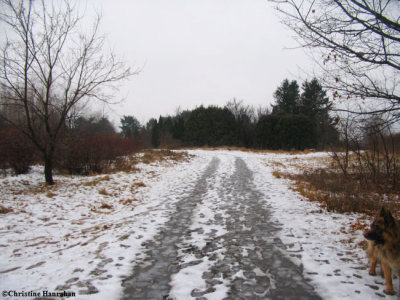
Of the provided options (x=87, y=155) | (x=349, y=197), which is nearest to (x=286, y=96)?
(x=87, y=155)

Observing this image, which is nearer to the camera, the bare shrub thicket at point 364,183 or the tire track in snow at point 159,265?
the tire track in snow at point 159,265

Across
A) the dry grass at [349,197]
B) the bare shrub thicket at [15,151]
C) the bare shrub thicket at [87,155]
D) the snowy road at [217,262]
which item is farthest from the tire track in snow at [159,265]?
the bare shrub thicket at [15,151]

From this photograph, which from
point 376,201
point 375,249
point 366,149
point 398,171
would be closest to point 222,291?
point 375,249

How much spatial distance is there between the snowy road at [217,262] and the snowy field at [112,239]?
8 centimetres

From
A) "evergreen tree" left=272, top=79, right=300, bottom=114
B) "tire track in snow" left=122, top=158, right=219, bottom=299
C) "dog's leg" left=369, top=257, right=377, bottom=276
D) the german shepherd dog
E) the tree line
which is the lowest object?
"tire track in snow" left=122, top=158, right=219, bottom=299

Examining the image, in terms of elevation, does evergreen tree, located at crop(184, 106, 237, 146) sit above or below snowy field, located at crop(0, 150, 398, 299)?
above

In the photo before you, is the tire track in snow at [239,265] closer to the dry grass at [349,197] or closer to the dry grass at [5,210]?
the dry grass at [349,197]

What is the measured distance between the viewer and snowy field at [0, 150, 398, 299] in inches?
137

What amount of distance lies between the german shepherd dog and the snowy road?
0.96 metres

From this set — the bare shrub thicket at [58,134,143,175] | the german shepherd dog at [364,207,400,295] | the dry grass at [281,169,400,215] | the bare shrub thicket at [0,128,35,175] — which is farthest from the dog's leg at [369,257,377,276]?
the bare shrub thicket at [0,128,35,175]

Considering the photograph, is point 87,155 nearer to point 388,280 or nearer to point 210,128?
point 388,280

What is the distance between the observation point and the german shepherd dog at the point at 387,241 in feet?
10.3

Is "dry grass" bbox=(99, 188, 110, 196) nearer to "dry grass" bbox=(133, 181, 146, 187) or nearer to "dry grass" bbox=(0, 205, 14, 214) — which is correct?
"dry grass" bbox=(133, 181, 146, 187)

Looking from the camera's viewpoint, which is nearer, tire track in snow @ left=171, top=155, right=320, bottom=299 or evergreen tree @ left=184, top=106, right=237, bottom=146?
tire track in snow @ left=171, top=155, right=320, bottom=299
